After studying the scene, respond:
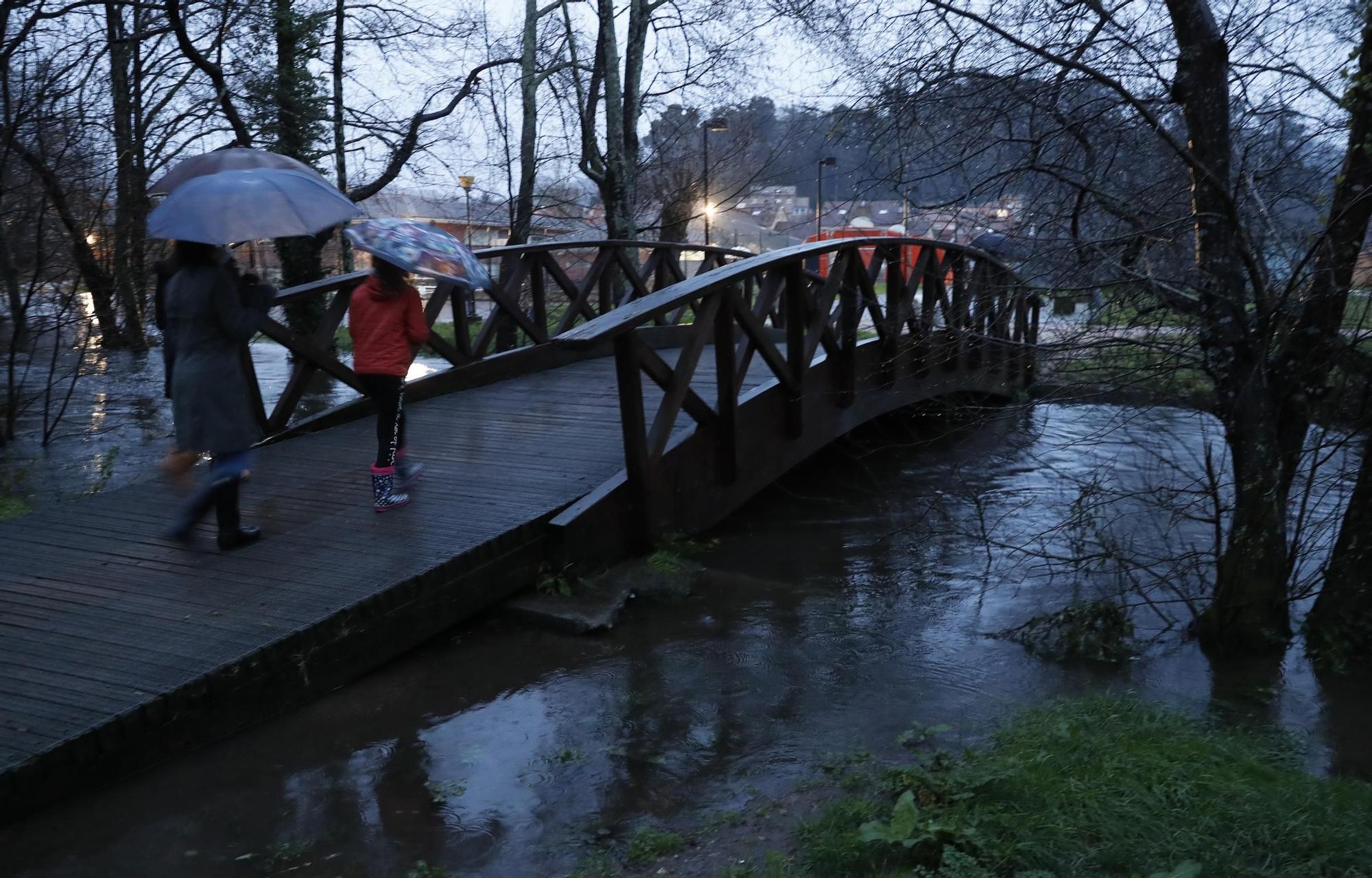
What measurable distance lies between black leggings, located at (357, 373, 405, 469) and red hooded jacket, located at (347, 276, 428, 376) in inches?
2.1

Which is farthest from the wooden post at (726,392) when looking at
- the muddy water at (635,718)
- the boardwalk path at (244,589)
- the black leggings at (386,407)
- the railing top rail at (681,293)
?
the black leggings at (386,407)

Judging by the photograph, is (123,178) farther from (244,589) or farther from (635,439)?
(244,589)

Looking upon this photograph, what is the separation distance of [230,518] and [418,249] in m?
1.59

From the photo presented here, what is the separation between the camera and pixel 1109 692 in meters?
4.90

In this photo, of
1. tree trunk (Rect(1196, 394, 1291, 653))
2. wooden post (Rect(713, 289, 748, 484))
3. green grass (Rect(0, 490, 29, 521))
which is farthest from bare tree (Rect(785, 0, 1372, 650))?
green grass (Rect(0, 490, 29, 521))

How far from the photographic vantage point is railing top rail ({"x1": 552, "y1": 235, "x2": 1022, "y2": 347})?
5652 mm

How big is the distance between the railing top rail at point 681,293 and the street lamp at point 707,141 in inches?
348

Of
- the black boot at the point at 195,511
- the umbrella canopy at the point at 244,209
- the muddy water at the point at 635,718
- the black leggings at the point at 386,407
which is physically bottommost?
the muddy water at the point at 635,718

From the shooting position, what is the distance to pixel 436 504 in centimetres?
598

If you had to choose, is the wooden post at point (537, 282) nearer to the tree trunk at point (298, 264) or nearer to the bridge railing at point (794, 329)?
the bridge railing at point (794, 329)

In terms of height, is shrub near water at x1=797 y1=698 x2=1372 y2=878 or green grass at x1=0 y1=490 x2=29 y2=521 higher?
green grass at x1=0 y1=490 x2=29 y2=521

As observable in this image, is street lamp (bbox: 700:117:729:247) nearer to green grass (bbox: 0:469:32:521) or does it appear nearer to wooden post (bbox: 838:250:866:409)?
wooden post (bbox: 838:250:866:409)

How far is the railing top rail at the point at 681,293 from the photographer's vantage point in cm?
565

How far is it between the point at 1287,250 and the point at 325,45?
1189 centimetres
